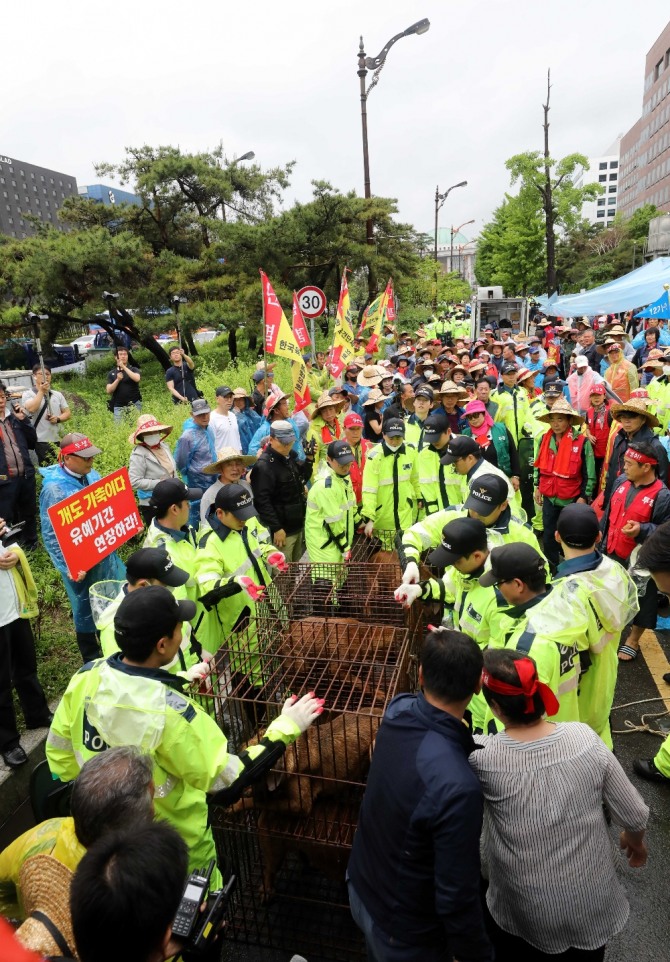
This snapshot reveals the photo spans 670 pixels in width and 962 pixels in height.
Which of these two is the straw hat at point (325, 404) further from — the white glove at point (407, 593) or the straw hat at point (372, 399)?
the white glove at point (407, 593)

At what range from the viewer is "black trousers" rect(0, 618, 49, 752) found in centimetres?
396

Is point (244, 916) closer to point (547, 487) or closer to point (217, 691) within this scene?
point (217, 691)

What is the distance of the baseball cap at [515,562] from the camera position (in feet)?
8.91

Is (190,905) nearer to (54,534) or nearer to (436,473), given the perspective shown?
(54,534)

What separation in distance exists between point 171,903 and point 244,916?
1.70 metres

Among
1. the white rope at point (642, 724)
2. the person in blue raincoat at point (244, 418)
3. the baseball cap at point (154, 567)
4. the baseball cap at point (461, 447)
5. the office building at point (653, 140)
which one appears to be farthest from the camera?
the office building at point (653, 140)

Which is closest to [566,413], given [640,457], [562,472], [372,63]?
[562,472]

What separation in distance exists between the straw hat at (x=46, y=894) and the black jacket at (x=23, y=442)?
18.2 ft

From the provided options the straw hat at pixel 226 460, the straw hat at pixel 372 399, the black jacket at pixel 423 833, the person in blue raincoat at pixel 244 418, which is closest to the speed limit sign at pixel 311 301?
the person in blue raincoat at pixel 244 418

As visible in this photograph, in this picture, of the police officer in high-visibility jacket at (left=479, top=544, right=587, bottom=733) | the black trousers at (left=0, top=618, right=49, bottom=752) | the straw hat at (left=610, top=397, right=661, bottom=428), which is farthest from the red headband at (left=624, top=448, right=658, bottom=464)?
the black trousers at (left=0, top=618, right=49, bottom=752)

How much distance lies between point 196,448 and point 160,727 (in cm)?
489

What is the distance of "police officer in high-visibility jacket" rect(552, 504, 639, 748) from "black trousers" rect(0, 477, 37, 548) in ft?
19.7

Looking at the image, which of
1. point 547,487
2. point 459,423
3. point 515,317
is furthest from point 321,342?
point 547,487

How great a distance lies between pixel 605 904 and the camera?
2.01 metres
